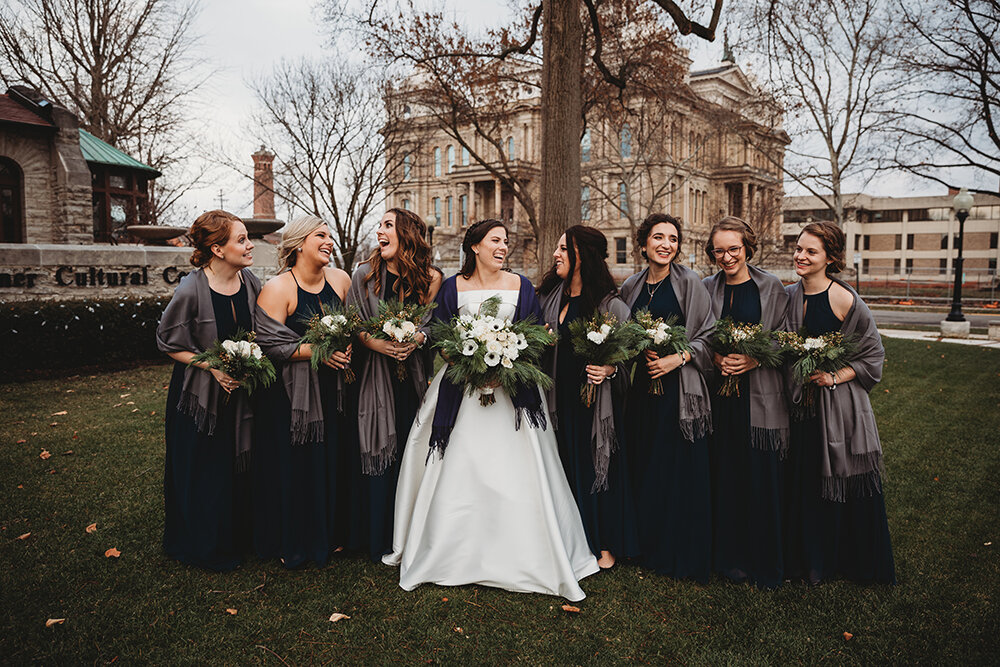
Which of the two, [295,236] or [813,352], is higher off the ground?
[295,236]

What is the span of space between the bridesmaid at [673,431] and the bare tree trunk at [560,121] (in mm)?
4654

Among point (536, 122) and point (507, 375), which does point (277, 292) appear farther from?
point (536, 122)

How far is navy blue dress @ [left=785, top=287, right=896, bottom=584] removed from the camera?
14.3 feet

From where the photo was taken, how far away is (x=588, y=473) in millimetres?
4719

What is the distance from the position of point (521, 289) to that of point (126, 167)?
72.7 feet

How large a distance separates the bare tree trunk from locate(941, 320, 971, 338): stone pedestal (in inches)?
613

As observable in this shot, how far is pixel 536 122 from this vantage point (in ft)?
155

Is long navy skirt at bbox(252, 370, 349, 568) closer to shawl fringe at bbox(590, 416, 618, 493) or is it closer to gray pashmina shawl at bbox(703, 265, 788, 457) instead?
shawl fringe at bbox(590, 416, 618, 493)

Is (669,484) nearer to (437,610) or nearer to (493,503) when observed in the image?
(493,503)

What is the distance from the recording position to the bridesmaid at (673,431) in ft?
14.7

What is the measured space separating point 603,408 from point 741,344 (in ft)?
3.44

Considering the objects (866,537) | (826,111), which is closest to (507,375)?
(866,537)

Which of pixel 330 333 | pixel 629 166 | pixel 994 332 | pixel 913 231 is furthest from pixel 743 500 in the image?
pixel 913 231

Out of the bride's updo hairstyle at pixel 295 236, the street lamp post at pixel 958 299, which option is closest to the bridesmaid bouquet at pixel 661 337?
the bride's updo hairstyle at pixel 295 236
